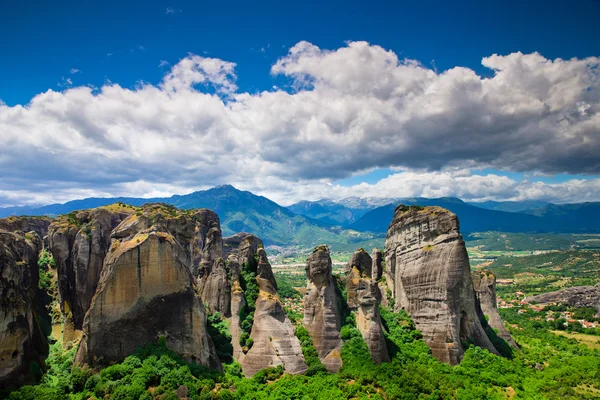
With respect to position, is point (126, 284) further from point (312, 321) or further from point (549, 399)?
point (549, 399)

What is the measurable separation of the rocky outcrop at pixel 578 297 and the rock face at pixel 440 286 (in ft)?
267

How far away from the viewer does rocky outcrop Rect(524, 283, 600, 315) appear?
104188 mm


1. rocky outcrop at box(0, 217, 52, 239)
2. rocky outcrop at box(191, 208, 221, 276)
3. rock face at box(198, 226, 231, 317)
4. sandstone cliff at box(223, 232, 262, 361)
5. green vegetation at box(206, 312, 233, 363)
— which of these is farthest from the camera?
rocky outcrop at box(191, 208, 221, 276)

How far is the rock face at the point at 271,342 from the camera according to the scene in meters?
40.9

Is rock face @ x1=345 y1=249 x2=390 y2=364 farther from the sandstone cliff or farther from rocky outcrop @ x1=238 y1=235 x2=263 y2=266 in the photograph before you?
rocky outcrop @ x1=238 y1=235 x2=263 y2=266

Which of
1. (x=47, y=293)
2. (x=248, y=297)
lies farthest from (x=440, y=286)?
(x=47, y=293)

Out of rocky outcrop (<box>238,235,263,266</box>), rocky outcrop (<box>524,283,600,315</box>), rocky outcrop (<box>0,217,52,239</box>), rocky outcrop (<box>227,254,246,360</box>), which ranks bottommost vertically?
rocky outcrop (<box>524,283,600,315</box>)

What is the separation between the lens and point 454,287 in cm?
4406

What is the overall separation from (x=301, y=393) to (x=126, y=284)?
2086 cm

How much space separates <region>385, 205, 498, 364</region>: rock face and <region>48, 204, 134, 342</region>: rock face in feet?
146

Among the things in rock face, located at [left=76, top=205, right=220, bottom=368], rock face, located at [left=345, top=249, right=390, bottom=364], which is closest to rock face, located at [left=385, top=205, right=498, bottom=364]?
rock face, located at [left=345, top=249, right=390, bottom=364]

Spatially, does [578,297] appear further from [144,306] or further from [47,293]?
[47,293]

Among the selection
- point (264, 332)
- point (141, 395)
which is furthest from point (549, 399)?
point (141, 395)

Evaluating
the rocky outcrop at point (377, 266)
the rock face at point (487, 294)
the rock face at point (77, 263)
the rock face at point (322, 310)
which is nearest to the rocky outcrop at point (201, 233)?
the rock face at point (77, 263)
